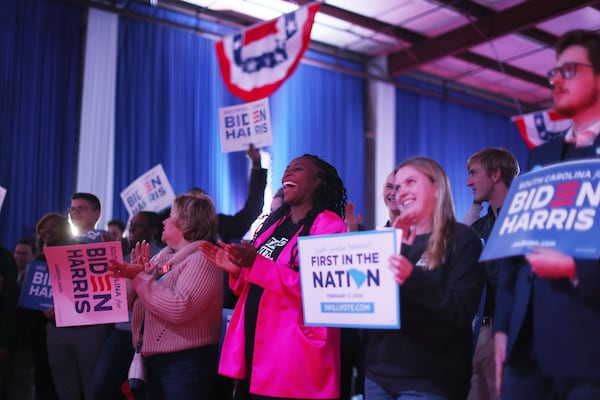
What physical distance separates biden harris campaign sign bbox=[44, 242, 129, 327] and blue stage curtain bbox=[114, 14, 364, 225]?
5.00 meters

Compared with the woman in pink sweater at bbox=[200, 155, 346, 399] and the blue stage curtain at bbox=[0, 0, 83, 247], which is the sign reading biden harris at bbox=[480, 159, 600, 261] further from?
the blue stage curtain at bbox=[0, 0, 83, 247]

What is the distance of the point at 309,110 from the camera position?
10602 millimetres

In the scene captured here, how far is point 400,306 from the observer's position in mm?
2107

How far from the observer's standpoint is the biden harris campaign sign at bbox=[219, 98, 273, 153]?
218 inches

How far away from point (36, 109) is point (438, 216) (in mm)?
6925

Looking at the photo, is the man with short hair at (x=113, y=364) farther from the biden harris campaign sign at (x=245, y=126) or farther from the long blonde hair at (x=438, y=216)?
the biden harris campaign sign at (x=245, y=126)

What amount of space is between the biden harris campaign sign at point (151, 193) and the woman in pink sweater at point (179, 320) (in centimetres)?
274

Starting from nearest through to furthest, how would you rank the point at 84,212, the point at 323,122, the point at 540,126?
the point at 84,212 < the point at 540,126 < the point at 323,122

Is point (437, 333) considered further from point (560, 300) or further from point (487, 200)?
point (487, 200)

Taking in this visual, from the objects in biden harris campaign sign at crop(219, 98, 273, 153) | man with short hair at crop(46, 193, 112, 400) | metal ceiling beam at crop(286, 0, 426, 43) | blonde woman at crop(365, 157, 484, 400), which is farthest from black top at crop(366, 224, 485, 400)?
metal ceiling beam at crop(286, 0, 426, 43)

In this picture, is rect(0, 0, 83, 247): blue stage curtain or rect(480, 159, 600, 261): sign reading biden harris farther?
rect(0, 0, 83, 247): blue stage curtain

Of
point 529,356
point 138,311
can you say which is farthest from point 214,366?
point 529,356

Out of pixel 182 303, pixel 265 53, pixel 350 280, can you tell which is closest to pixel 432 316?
pixel 350 280

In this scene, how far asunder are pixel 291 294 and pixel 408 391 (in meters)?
0.66
